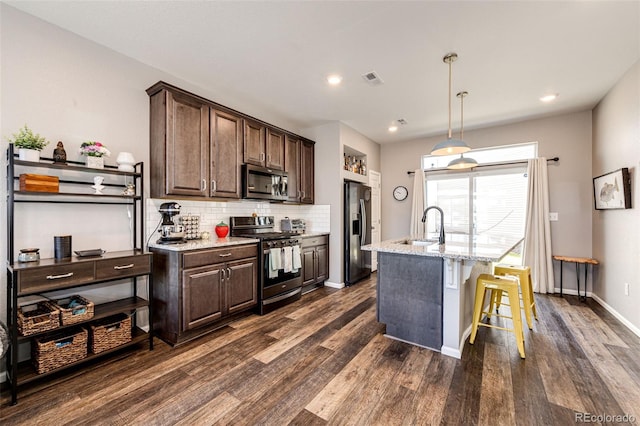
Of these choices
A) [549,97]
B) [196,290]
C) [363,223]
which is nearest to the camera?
[196,290]

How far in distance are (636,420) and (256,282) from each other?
10.2ft

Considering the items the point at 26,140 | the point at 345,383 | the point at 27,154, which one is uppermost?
the point at 26,140

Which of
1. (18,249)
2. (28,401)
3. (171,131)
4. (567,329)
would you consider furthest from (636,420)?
(18,249)

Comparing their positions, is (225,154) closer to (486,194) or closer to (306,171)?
(306,171)

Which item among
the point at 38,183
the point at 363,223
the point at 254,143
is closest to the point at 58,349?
the point at 38,183

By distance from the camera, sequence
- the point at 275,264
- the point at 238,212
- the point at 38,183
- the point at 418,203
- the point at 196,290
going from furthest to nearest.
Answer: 1. the point at 418,203
2. the point at 238,212
3. the point at 275,264
4. the point at 196,290
5. the point at 38,183

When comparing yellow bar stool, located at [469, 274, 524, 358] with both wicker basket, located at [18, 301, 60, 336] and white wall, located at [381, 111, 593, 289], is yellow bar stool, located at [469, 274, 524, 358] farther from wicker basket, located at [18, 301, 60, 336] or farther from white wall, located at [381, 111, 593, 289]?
wicker basket, located at [18, 301, 60, 336]

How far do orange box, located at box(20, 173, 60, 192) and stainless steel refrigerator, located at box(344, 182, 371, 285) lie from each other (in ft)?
11.5

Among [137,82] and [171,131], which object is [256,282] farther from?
[137,82]

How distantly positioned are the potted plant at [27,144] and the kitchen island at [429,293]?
2753mm

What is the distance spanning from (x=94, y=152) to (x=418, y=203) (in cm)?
491

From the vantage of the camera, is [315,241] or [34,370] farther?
[315,241]

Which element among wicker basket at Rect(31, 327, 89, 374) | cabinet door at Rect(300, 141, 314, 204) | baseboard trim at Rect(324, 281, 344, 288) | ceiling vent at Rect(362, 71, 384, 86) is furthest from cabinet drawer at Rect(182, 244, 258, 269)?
ceiling vent at Rect(362, 71, 384, 86)

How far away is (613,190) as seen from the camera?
3.18 m
